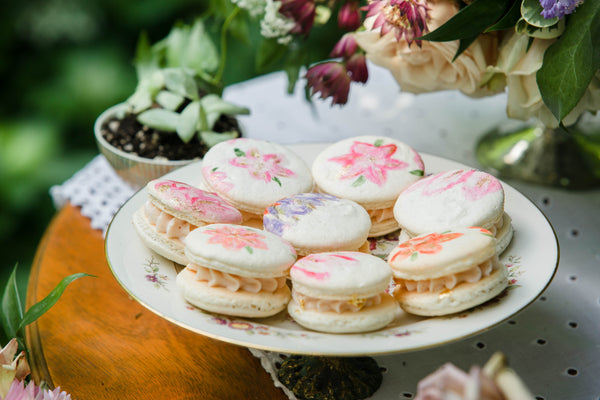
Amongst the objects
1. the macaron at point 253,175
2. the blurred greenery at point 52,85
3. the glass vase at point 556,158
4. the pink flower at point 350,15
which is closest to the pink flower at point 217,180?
the macaron at point 253,175

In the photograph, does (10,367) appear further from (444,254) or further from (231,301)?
(444,254)

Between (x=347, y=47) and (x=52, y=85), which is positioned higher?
(x=347, y=47)

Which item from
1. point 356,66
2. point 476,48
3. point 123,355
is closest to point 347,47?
point 356,66

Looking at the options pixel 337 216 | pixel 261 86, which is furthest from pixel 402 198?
pixel 261 86

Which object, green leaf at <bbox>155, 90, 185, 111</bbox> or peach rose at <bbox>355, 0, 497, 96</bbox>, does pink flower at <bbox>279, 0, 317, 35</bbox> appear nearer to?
peach rose at <bbox>355, 0, 497, 96</bbox>

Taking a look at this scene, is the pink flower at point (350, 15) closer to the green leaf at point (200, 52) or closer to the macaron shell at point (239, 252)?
the green leaf at point (200, 52)

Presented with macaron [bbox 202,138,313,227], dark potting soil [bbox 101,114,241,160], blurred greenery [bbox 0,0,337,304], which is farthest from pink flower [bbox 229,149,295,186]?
blurred greenery [bbox 0,0,337,304]

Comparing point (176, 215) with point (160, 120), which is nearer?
point (176, 215)

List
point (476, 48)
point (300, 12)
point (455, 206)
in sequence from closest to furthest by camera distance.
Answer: point (455, 206) → point (476, 48) → point (300, 12)
